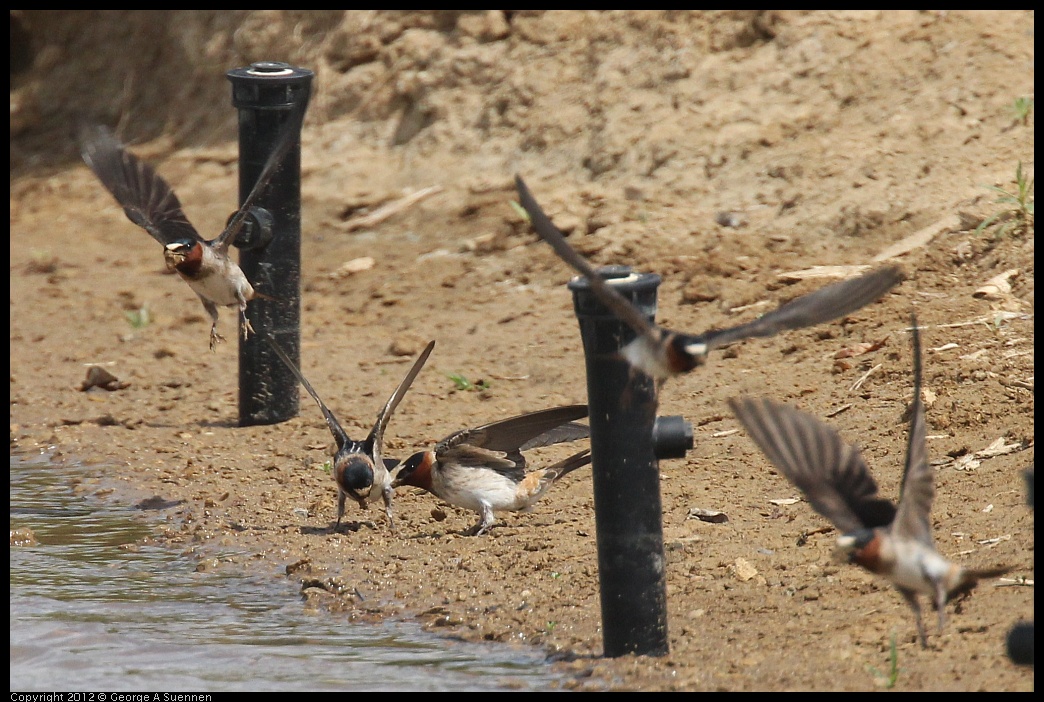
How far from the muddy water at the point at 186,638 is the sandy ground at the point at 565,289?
166 millimetres

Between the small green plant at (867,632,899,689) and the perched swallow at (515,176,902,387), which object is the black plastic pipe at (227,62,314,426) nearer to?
the perched swallow at (515,176,902,387)

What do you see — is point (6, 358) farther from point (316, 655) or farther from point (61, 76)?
point (61, 76)

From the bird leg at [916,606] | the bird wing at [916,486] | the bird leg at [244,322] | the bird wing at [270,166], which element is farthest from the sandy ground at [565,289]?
the bird wing at [270,166]

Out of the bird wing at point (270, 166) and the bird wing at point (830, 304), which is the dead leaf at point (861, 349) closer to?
the bird wing at point (830, 304)

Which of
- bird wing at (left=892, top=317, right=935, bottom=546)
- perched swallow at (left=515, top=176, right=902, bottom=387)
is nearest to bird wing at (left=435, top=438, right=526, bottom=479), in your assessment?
perched swallow at (left=515, top=176, right=902, bottom=387)

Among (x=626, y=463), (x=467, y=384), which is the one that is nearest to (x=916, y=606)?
(x=626, y=463)

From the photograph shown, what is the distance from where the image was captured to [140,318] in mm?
8883

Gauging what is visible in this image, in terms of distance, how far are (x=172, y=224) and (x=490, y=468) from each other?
7.40 feet

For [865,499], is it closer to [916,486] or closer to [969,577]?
[916,486]

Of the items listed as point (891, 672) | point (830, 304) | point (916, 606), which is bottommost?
point (891, 672)

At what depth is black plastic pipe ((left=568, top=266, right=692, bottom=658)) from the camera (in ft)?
13.4

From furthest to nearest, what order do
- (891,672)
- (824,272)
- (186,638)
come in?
(824,272), (186,638), (891,672)

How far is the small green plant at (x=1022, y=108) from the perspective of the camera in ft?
26.8

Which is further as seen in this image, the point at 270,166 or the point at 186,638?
the point at 270,166
